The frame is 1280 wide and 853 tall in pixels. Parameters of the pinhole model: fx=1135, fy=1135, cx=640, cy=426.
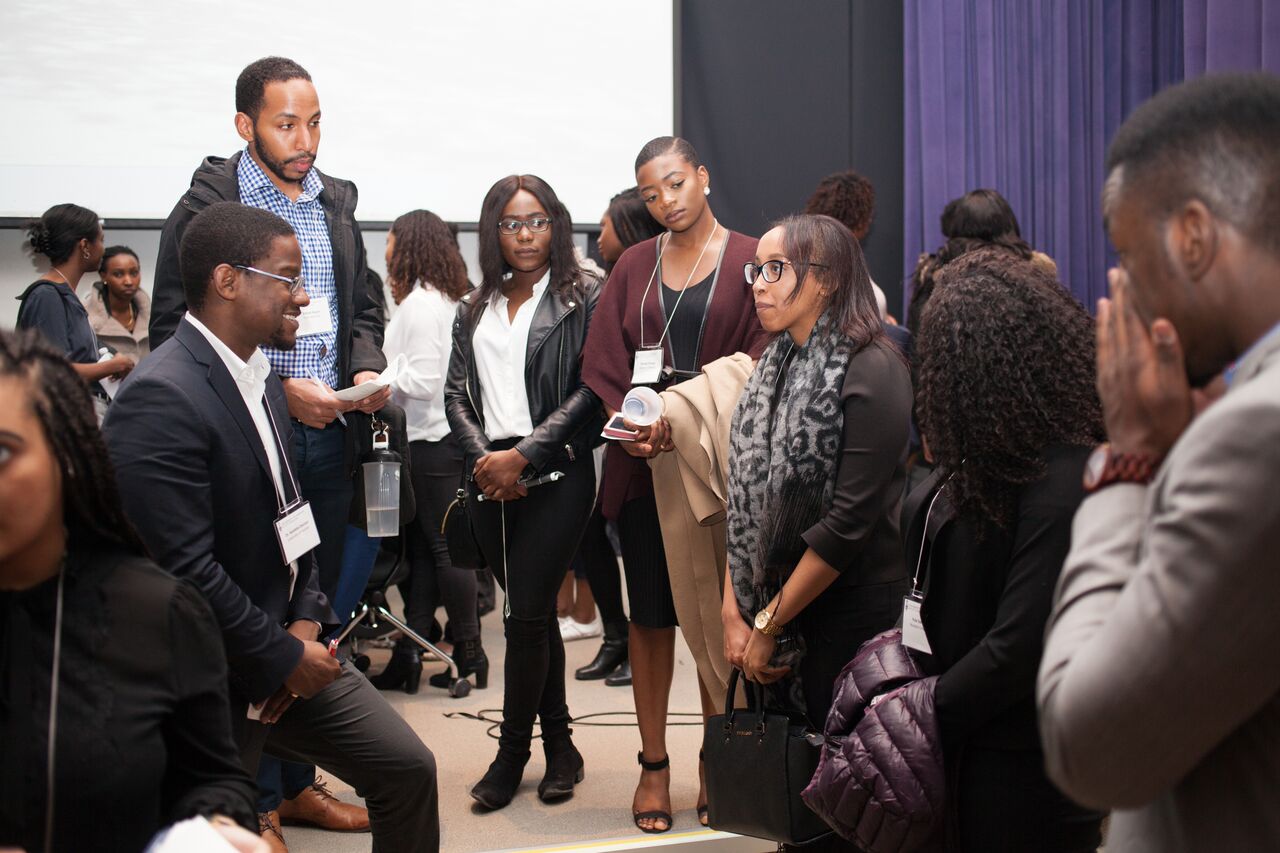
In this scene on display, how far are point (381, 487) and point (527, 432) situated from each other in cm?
47

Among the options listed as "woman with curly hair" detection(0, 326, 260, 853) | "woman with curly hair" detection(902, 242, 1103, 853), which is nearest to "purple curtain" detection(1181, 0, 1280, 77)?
"woman with curly hair" detection(902, 242, 1103, 853)

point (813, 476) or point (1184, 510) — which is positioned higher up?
point (1184, 510)

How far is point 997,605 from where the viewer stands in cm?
188

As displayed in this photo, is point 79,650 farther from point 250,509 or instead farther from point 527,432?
point 527,432

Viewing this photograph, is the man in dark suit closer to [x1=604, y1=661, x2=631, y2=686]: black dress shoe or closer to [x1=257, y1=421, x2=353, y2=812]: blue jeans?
[x1=257, y1=421, x2=353, y2=812]: blue jeans

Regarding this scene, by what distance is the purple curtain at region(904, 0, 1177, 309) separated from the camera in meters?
5.11

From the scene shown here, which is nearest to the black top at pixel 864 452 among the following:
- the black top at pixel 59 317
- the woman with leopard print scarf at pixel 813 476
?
the woman with leopard print scarf at pixel 813 476

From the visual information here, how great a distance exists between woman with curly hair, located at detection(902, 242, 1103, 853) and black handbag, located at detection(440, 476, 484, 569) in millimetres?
1828

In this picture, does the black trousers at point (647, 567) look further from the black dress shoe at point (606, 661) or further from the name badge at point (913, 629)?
the black dress shoe at point (606, 661)

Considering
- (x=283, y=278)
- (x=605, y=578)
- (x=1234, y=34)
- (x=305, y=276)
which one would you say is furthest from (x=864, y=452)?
(x=1234, y=34)

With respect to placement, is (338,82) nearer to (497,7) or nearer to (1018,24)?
(497,7)

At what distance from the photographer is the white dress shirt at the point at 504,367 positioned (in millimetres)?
3332

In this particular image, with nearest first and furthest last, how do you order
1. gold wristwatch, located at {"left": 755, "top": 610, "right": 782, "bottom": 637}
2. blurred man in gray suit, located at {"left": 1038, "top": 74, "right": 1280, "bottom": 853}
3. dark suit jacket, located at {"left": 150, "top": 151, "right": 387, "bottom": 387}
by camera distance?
blurred man in gray suit, located at {"left": 1038, "top": 74, "right": 1280, "bottom": 853} → gold wristwatch, located at {"left": 755, "top": 610, "right": 782, "bottom": 637} → dark suit jacket, located at {"left": 150, "top": 151, "right": 387, "bottom": 387}

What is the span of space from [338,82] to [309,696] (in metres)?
4.53
